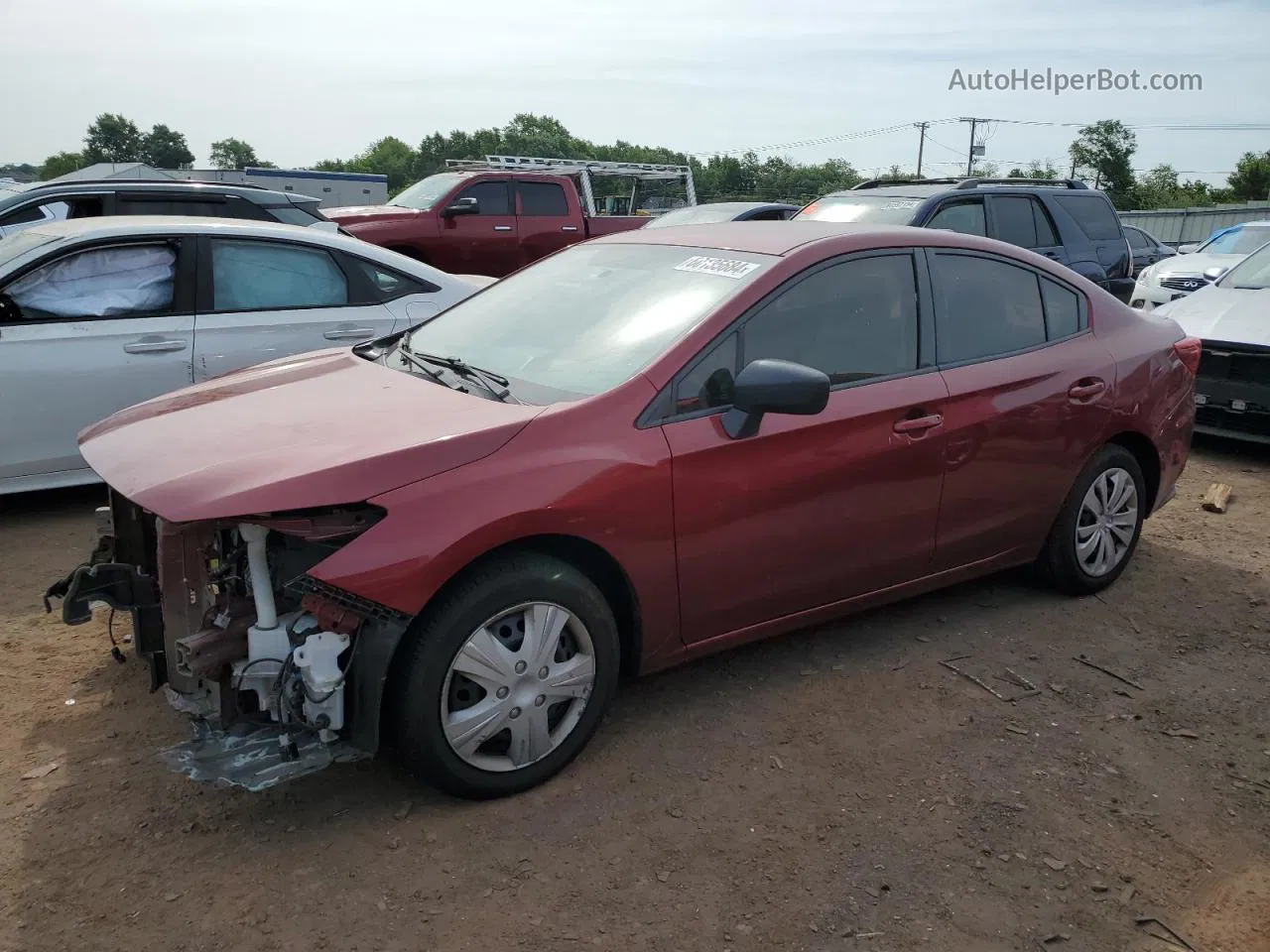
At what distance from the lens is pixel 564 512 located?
10.0 ft

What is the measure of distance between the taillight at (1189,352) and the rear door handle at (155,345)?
5.02m

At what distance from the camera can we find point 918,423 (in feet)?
12.6

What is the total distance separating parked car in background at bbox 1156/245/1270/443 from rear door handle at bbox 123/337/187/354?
5880 mm

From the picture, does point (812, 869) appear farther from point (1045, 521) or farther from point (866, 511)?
point (1045, 521)

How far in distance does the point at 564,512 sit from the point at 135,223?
3.95 meters

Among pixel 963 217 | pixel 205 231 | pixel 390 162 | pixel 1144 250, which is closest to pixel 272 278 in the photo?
pixel 205 231

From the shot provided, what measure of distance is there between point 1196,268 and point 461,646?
1170 cm

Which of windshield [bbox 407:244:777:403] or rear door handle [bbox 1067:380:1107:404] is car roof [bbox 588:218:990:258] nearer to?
windshield [bbox 407:244:777:403]

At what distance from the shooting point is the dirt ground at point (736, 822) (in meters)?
2.63

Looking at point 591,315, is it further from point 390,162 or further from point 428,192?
point 390,162

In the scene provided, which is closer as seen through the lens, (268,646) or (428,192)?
(268,646)

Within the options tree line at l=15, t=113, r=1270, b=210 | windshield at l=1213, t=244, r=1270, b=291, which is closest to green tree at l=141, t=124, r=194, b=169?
tree line at l=15, t=113, r=1270, b=210

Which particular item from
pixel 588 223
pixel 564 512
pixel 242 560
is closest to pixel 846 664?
pixel 564 512

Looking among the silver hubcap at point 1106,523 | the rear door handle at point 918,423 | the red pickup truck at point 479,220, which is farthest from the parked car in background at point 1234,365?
the red pickup truck at point 479,220
